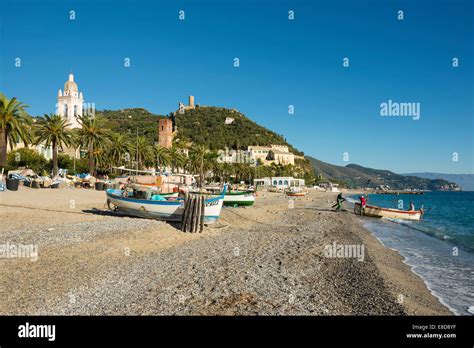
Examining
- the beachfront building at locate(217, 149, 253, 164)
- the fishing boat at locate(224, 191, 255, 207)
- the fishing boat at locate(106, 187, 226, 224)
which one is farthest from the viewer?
the beachfront building at locate(217, 149, 253, 164)

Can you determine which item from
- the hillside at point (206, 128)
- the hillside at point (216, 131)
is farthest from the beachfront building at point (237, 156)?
the hillside at point (216, 131)

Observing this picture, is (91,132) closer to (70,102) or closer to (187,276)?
(70,102)

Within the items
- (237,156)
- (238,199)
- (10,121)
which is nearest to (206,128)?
(237,156)

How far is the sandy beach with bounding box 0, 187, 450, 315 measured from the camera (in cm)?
751

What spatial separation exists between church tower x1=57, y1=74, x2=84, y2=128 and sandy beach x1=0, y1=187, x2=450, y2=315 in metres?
63.1

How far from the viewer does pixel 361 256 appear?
14.7 metres

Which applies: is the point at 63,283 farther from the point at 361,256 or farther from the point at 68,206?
the point at 68,206

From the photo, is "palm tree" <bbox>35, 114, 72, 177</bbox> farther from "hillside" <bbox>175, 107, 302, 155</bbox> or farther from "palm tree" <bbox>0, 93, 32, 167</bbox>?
"hillside" <bbox>175, 107, 302, 155</bbox>

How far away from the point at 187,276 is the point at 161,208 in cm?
1150

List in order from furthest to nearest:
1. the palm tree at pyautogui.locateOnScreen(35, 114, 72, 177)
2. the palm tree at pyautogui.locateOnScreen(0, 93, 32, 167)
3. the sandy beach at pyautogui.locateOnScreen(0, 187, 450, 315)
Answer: the palm tree at pyautogui.locateOnScreen(35, 114, 72, 177), the palm tree at pyautogui.locateOnScreen(0, 93, 32, 167), the sandy beach at pyautogui.locateOnScreen(0, 187, 450, 315)

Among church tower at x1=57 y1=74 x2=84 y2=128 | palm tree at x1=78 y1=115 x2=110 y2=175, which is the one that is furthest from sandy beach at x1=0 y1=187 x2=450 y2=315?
church tower at x1=57 y1=74 x2=84 y2=128

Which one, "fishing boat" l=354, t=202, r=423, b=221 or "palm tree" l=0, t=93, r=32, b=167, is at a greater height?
"palm tree" l=0, t=93, r=32, b=167

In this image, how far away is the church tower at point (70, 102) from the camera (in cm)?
7338
